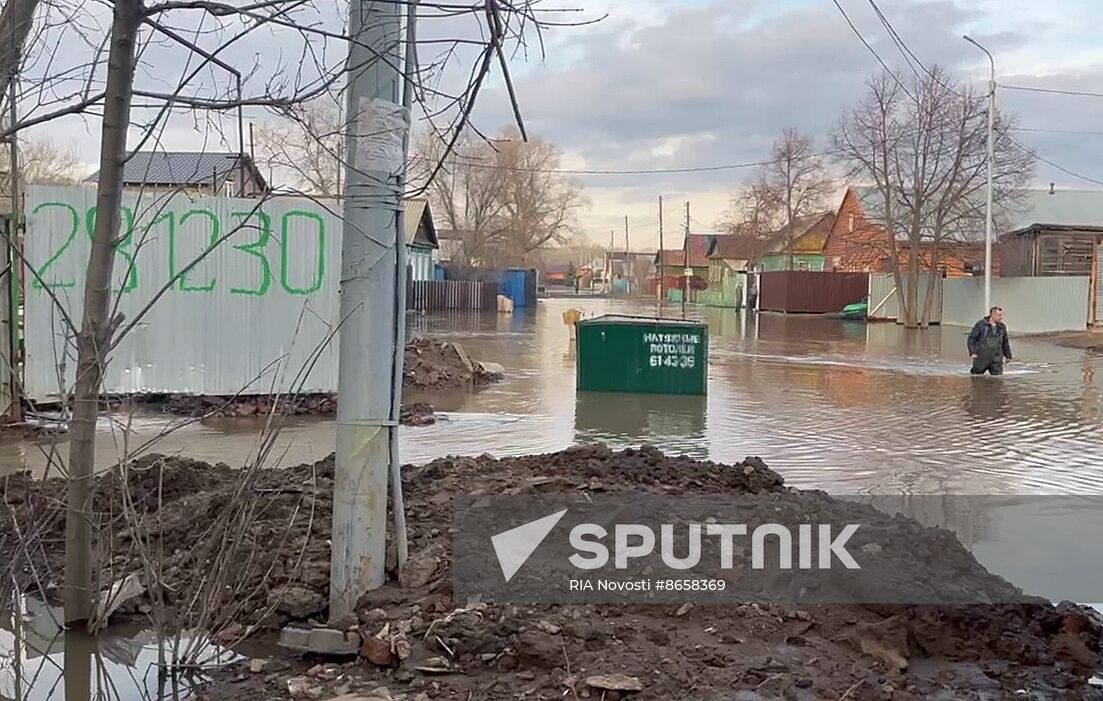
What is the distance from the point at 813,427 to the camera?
1145 centimetres

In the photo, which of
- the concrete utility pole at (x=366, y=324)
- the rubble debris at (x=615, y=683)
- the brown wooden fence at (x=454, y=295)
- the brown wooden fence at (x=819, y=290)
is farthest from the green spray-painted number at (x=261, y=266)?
the brown wooden fence at (x=819, y=290)

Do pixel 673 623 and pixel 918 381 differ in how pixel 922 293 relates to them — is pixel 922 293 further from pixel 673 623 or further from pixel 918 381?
pixel 673 623

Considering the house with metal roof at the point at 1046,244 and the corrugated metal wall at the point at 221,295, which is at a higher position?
the house with metal roof at the point at 1046,244

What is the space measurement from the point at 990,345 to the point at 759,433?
27.6 feet

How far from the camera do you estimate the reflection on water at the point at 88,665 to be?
379 cm

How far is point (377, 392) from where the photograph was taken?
4352 millimetres

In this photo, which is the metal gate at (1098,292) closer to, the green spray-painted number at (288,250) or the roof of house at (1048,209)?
the roof of house at (1048,209)

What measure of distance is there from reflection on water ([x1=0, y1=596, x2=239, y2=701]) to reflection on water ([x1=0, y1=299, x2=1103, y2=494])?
2.70ft

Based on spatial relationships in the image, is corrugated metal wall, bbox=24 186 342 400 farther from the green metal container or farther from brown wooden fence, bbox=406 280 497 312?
brown wooden fence, bbox=406 280 497 312

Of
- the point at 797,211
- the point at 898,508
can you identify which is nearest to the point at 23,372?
the point at 898,508

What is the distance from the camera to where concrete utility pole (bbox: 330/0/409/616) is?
4.29 m

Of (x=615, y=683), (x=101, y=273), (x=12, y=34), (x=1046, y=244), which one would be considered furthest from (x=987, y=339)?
(x=1046, y=244)

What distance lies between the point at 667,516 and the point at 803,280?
4548cm
